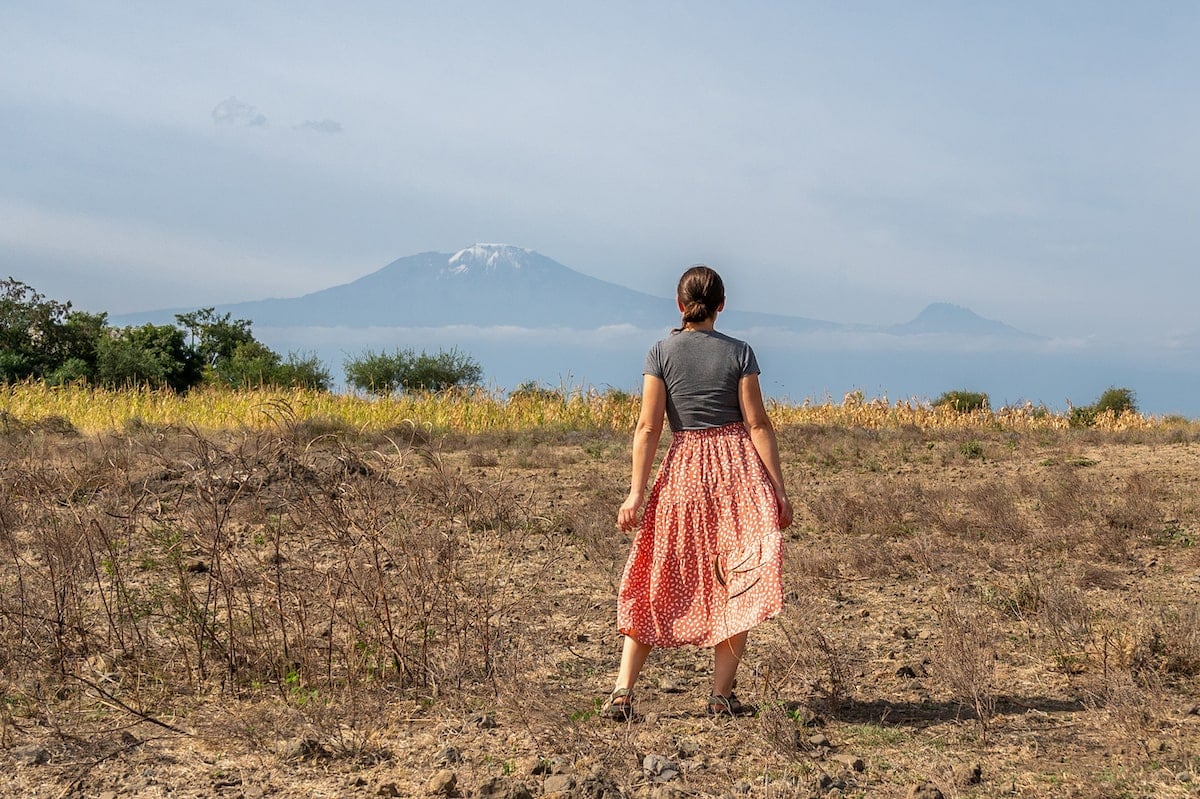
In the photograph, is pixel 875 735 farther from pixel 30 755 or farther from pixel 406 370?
pixel 406 370

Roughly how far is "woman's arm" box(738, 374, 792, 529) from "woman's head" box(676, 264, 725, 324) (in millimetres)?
339

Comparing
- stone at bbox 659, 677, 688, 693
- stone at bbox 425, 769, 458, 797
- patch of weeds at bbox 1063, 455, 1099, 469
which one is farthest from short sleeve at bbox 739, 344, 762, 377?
patch of weeds at bbox 1063, 455, 1099, 469

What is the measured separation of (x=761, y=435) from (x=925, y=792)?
1552mm

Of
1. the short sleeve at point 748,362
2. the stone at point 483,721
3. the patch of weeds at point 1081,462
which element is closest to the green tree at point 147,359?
the patch of weeds at point 1081,462

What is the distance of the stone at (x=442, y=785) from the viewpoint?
13.5 ft

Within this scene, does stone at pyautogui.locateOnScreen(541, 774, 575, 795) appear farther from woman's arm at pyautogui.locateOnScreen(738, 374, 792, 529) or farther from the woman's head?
the woman's head

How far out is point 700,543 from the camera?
4.82 meters

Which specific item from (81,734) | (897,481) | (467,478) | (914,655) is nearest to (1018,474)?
(897,481)

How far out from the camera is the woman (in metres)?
4.73

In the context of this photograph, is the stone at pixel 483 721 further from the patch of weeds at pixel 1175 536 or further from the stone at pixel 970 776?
the patch of weeds at pixel 1175 536

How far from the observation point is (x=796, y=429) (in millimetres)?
20375

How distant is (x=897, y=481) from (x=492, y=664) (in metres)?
9.43

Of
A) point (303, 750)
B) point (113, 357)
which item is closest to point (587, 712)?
point (303, 750)

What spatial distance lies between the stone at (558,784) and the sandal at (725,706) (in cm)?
99
